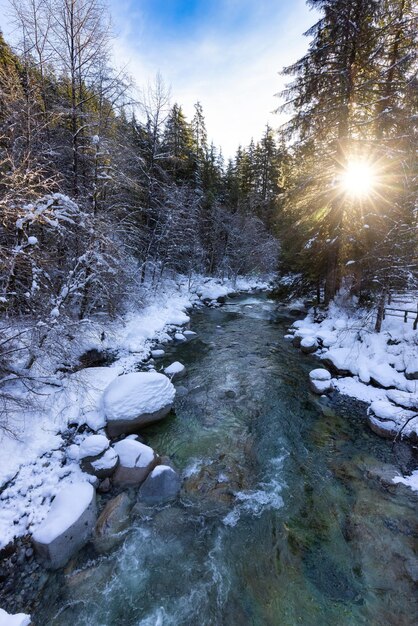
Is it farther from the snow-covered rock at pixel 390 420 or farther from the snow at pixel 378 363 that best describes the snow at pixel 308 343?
the snow-covered rock at pixel 390 420

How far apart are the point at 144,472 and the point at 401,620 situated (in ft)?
11.8

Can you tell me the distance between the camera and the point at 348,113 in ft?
31.9

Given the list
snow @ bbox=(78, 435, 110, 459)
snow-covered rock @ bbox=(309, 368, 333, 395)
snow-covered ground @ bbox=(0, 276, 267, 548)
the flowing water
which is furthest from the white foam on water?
snow-covered rock @ bbox=(309, 368, 333, 395)

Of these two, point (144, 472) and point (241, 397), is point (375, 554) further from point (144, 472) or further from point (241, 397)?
point (241, 397)

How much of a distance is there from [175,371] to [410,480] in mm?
5715

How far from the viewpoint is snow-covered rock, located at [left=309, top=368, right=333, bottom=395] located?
7262 mm

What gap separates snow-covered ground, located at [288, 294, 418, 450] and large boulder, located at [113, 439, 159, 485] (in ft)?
15.5

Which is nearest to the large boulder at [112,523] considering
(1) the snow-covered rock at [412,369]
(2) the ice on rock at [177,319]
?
(1) the snow-covered rock at [412,369]

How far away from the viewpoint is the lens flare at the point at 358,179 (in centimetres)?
932

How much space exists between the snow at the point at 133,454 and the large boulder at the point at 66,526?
2.17 feet

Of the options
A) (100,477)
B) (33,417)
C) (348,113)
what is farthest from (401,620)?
(348,113)

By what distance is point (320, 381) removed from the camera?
7473mm

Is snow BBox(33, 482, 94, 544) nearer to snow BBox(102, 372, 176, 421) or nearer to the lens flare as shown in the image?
snow BBox(102, 372, 176, 421)

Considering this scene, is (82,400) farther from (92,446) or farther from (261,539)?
(261,539)
